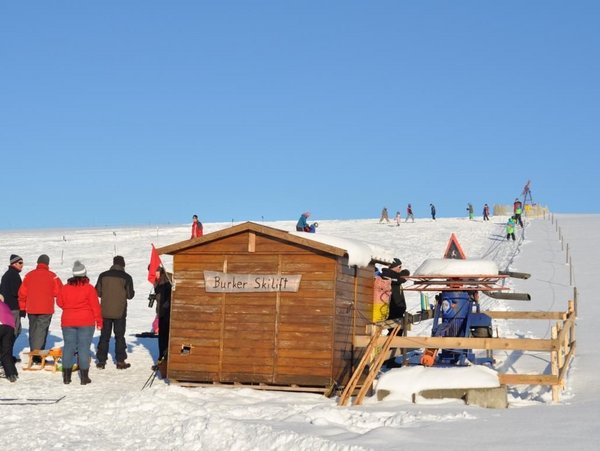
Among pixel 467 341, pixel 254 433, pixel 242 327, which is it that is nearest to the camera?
pixel 254 433

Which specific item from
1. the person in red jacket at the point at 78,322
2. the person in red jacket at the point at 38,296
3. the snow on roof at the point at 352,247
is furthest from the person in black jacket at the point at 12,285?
the snow on roof at the point at 352,247

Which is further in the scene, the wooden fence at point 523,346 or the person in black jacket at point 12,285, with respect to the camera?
the person in black jacket at point 12,285

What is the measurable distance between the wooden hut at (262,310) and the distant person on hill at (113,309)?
1.42 metres

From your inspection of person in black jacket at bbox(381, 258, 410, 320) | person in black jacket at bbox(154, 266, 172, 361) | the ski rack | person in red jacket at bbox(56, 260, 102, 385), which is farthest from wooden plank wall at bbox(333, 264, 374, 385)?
person in red jacket at bbox(56, 260, 102, 385)

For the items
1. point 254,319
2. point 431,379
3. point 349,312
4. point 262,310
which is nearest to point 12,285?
point 254,319

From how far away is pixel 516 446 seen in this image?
30.4 feet

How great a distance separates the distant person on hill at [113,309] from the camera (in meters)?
16.2

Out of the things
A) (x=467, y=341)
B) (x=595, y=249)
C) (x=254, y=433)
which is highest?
(x=595, y=249)

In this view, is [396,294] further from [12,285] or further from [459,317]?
[12,285]

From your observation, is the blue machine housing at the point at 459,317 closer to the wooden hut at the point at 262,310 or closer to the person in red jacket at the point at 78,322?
the wooden hut at the point at 262,310

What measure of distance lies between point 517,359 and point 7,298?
917 cm

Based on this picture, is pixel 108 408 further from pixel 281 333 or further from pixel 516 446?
pixel 516 446

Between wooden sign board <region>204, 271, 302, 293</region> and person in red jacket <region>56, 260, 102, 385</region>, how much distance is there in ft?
6.07

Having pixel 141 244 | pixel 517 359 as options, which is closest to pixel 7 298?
pixel 517 359
